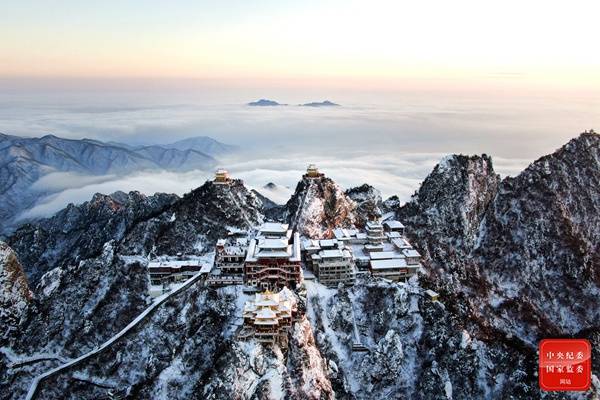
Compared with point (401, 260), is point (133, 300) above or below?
below

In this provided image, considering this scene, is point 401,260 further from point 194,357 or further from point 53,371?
point 53,371

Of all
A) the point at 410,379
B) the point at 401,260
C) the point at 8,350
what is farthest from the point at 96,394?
the point at 401,260

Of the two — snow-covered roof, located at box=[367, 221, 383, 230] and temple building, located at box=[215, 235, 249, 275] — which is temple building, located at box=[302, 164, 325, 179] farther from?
temple building, located at box=[215, 235, 249, 275]

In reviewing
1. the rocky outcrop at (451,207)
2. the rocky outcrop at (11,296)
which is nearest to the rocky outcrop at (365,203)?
the rocky outcrop at (451,207)

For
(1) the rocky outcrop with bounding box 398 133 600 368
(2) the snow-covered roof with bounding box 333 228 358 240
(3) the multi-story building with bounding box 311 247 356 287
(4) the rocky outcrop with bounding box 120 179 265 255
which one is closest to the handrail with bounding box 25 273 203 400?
(4) the rocky outcrop with bounding box 120 179 265 255

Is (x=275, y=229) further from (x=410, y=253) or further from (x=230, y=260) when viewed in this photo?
(x=410, y=253)
